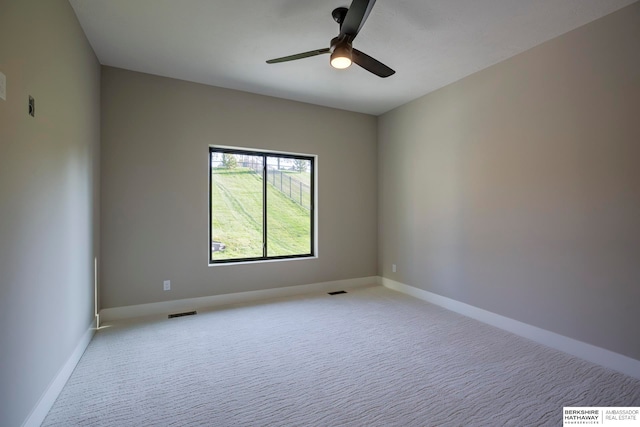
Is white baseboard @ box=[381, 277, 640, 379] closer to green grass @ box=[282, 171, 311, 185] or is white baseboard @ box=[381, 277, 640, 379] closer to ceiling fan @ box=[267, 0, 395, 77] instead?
green grass @ box=[282, 171, 311, 185]

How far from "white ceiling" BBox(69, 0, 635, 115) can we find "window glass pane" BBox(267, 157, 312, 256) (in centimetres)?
122

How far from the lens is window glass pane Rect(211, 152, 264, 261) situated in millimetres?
3939

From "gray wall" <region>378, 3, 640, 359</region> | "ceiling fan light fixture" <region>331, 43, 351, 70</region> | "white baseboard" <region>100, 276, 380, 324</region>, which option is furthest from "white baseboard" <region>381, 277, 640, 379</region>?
"ceiling fan light fixture" <region>331, 43, 351, 70</region>

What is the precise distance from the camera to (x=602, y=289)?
2.39 m

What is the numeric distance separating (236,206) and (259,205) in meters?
0.33

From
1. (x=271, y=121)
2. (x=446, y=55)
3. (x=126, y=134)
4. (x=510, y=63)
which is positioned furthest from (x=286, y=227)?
(x=510, y=63)

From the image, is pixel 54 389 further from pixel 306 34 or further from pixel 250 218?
pixel 306 34

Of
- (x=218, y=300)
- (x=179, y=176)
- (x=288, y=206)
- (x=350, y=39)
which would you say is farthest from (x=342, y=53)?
(x=218, y=300)

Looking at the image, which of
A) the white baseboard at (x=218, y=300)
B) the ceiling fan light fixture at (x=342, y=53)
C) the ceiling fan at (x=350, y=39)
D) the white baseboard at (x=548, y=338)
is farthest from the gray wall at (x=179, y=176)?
the ceiling fan light fixture at (x=342, y=53)

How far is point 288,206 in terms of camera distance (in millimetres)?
4461

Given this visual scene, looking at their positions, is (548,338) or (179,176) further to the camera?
(179,176)

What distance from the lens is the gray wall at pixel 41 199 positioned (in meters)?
1.44

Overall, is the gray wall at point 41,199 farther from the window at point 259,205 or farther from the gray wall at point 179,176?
the window at point 259,205

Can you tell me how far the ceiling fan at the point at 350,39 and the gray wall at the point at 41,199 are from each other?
1.62 metres
